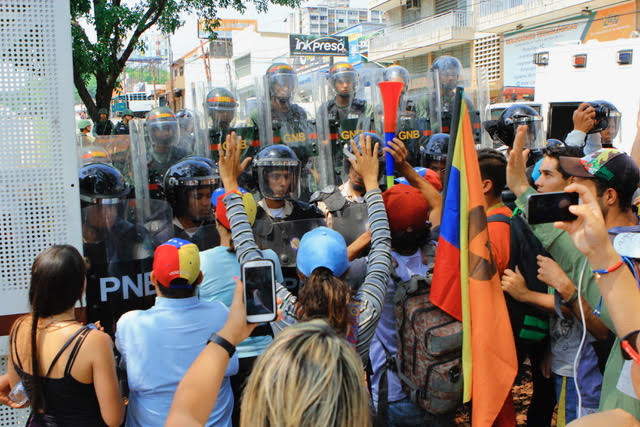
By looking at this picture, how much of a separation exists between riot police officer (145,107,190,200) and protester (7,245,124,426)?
485 cm

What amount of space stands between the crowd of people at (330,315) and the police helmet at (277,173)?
0.55 meters

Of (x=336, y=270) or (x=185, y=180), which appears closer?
(x=336, y=270)

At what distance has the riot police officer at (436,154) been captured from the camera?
5.55 meters

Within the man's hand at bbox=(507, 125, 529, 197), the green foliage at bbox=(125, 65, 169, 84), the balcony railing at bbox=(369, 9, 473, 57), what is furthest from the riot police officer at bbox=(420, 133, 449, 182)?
the green foliage at bbox=(125, 65, 169, 84)

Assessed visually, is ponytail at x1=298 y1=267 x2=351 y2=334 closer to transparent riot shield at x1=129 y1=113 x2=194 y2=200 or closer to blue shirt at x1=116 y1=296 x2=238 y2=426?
blue shirt at x1=116 y1=296 x2=238 y2=426

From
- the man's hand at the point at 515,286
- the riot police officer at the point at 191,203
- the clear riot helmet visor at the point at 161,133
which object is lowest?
the man's hand at the point at 515,286

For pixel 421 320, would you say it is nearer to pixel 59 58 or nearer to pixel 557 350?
pixel 557 350

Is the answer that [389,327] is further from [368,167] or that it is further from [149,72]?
[149,72]

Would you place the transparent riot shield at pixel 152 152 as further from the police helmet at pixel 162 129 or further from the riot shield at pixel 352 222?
the riot shield at pixel 352 222

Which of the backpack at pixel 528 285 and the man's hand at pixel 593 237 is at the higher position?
the man's hand at pixel 593 237

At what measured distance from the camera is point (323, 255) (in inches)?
96.5

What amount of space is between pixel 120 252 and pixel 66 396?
145 centimetres

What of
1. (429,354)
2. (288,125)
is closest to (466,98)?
(288,125)

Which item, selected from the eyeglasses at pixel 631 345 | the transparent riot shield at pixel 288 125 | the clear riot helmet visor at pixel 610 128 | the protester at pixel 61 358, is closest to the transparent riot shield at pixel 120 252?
the protester at pixel 61 358
